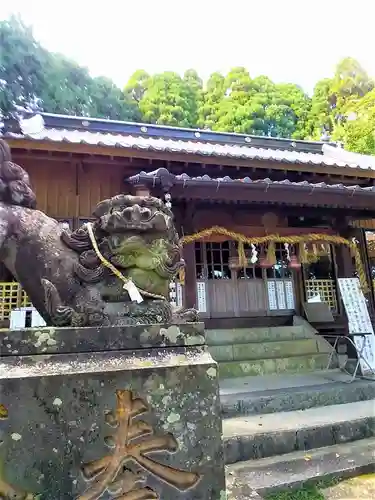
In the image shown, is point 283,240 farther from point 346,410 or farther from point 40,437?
point 40,437

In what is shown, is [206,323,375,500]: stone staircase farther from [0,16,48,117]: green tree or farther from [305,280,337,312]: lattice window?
[0,16,48,117]: green tree

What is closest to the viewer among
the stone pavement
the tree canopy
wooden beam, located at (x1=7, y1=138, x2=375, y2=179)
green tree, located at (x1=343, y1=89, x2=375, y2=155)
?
the stone pavement

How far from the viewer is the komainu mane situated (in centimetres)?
189

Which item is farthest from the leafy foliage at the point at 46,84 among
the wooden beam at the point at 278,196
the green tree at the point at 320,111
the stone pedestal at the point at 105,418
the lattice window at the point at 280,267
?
the green tree at the point at 320,111

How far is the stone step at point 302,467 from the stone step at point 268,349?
116 inches

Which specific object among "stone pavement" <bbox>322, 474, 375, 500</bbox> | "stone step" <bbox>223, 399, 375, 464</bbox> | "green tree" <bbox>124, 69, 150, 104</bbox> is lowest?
"stone pavement" <bbox>322, 474, 375, 500</bbox>

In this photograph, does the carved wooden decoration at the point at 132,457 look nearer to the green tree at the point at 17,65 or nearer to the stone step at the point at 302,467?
the stone step at the point at 302,467

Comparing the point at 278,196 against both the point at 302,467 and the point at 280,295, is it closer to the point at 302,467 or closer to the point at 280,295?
the point at 280,295

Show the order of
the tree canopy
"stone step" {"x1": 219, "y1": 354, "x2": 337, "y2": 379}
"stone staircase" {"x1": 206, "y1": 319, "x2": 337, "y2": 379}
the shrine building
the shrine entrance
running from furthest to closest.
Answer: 1. the tree canopy
2. the shrine entrance
3. the shrine building
4. "stone staircase" {"x1": 206, "y1": 319, "x2": 337, "y2": 379}
5. "stone step" {"x1": 219, "y1": 354, "x2": 337, "y2": 379}

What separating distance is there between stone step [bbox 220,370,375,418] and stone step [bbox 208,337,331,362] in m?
0.58

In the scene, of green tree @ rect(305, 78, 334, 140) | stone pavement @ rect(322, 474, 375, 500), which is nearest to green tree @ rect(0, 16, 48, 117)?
stone pavement @ rect(322, 474, 375, 500)

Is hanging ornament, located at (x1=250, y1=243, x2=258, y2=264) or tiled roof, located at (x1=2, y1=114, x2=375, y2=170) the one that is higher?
tiled roof, located at (x1=2, y1=114, x2=375, y2=170)

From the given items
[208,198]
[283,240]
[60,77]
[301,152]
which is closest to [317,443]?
[208,198]

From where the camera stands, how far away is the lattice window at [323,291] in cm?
913
